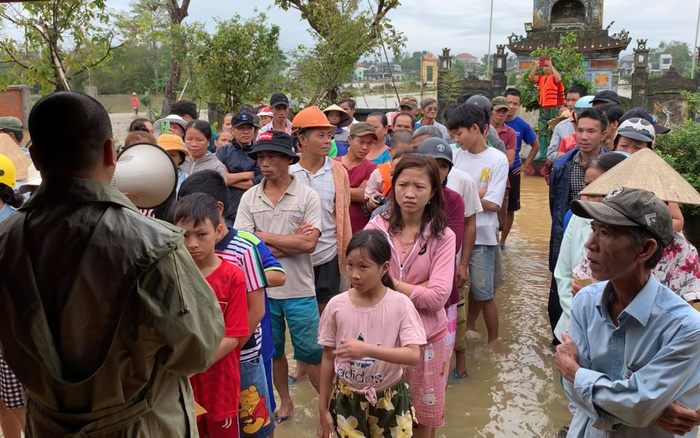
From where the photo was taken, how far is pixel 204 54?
12.1 metres

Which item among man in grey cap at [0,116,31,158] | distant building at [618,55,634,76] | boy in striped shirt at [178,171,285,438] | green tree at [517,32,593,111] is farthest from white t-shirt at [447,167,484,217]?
distant building at [618,55,634,76]

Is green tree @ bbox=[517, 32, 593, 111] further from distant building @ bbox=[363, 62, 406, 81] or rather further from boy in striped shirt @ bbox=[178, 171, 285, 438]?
boy in striped shirt @ bbox=[178, 171, 285, 438]

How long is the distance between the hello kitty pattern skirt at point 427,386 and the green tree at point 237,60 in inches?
389

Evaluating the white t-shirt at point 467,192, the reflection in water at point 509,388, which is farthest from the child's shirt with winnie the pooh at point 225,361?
the white t-shirt at point 467,192

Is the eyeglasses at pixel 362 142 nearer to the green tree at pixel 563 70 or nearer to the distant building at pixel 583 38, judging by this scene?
the green tree at pixel 563 70

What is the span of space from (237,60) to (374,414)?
10.4 meters

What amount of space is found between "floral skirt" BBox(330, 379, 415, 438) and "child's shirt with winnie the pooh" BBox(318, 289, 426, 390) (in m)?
0.05

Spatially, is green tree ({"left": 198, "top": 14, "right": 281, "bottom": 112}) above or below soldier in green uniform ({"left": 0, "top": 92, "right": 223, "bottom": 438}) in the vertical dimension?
above

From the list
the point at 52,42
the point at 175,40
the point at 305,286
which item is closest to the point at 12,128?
the point at 52,42

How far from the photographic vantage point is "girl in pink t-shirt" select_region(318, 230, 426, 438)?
9.53ft

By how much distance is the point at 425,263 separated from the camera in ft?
11.2

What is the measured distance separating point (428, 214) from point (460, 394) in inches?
69.3

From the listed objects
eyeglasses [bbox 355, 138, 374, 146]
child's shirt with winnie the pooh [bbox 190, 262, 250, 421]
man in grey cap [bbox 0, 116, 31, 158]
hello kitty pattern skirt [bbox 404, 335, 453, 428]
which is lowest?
hello kitty pattern skirt [bbox 404, 335, 453, 428]

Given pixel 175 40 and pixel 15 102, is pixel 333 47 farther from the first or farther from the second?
pixel 15 102
